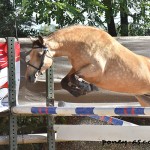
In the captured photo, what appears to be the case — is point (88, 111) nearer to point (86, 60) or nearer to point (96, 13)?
point (86, 60)

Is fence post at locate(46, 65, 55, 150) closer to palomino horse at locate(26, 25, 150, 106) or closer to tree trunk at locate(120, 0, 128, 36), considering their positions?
palomino horse at locate(26, 25, 150, 106)

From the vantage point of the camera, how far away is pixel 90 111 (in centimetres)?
394

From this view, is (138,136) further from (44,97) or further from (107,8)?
(107,8)

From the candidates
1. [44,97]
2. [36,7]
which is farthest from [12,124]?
[36,7]

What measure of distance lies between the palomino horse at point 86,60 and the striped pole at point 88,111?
0.56 ft

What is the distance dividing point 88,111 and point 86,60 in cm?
46

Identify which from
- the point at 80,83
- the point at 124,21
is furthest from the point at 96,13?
the point at 80,83

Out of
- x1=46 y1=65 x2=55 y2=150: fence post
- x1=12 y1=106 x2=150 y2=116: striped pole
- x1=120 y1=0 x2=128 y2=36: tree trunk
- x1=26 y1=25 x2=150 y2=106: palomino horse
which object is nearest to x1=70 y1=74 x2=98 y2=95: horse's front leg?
x1=26 y1=25 x2=150 y2=106: palomino horse

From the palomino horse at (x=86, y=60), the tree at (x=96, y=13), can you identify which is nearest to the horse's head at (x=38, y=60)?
the palomino horse at (x=86, y=60)

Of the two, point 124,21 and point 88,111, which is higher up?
point 124,21

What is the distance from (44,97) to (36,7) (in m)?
1.75

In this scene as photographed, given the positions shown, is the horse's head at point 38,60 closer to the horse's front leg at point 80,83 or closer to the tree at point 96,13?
the horse's front leg at point 80,83

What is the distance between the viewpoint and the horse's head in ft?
13.2

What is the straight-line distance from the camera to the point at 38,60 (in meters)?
4.07
